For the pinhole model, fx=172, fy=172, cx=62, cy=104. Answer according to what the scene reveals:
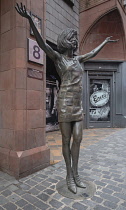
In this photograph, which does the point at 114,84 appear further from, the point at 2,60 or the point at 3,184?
the point at 3,184

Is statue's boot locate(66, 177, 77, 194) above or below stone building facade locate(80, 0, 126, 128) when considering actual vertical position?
below

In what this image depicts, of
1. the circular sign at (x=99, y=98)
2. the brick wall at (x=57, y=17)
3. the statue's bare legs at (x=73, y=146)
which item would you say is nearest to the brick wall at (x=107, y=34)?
the brick wall at (x=57, y=17)

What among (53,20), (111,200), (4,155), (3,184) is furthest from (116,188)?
(53,20)

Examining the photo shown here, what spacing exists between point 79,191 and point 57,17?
6854 mm

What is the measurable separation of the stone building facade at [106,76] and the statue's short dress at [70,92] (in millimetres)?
6602

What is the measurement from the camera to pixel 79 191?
260 centimetres

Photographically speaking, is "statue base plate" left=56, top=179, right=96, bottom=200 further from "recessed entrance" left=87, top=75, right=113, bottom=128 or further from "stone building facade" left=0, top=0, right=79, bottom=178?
"recessed entrance" left=87, top=75, right=113, bottom=128

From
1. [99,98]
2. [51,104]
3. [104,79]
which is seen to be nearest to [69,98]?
[51,104]

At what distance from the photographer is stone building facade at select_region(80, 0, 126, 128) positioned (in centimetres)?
924

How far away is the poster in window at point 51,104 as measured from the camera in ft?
27.0

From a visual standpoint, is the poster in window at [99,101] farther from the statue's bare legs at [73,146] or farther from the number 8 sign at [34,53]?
the statue's bare legs at [73,146]

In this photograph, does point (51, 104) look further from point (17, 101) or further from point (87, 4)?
point (87, 4)

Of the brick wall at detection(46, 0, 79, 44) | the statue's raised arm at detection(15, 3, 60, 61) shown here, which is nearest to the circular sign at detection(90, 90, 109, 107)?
the brick wall at detection(46, 0, 79, 44)

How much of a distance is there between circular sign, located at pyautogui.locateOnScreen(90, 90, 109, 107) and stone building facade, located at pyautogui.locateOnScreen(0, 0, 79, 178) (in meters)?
6.30
